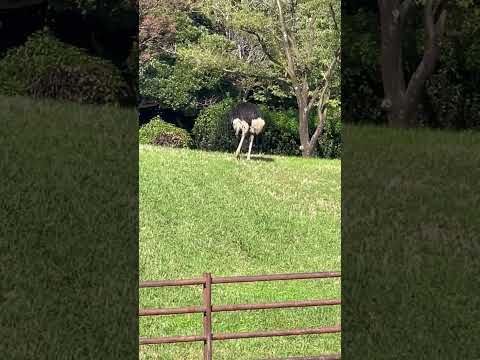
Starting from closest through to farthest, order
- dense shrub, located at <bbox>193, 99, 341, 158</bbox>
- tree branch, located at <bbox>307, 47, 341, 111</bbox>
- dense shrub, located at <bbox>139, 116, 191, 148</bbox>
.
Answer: dense shrub, located at <bbox>139, 116, 191, 148</bbox>, dense shrub, located at <bbox>193, 99, 341, 158</bbox>, tree branch, located at <bbox>307, 47, 341, 111</bbox>

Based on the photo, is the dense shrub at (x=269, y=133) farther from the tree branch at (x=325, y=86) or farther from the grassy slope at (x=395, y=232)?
the grassy slope at (x=395, y=232)

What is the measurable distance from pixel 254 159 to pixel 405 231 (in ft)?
8.08

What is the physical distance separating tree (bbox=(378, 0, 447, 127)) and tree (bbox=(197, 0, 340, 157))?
5.84ft

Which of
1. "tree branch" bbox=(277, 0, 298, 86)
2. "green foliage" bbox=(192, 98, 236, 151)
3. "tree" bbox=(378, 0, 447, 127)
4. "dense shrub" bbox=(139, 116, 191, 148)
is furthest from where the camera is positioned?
"tree branch" bbox=(277, 0, 298, 86)

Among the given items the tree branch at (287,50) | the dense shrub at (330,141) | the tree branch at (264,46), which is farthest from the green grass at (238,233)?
the tree branch at (264,46)

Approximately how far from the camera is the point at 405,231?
3934 millimetres

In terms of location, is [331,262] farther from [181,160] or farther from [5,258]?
[5,258]

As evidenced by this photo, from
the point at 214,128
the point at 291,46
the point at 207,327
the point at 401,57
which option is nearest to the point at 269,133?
the point at 214,128

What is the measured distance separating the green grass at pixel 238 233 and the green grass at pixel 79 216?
67.4 inches

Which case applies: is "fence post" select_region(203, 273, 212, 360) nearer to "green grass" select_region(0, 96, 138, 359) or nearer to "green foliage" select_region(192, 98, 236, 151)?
"green foliage" select_region(192, 98, 236, 151)

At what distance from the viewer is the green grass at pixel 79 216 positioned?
3904 millimetres

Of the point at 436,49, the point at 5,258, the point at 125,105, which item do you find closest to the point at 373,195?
the point at 436,49

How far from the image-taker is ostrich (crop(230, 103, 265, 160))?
5.62 m

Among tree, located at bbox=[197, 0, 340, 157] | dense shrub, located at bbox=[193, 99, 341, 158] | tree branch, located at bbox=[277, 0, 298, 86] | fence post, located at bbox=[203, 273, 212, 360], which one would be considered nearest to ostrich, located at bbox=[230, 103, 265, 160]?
dense shrub, located at bbox=[193, 99, 341, 158]
